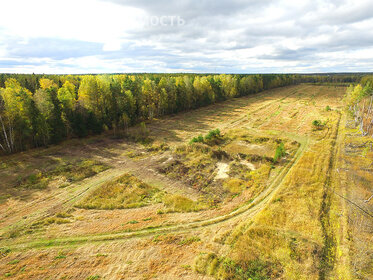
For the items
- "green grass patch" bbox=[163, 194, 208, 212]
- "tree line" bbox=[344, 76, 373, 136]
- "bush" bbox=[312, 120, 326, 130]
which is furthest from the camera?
"bush" bbox=[312, 120, 326, 130]

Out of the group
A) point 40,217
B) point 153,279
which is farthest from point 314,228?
point 40,217

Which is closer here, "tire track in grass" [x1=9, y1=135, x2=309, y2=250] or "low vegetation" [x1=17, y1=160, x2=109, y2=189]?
"tire track in grass" [x1=9, y1=135, x2=309, y2=250]

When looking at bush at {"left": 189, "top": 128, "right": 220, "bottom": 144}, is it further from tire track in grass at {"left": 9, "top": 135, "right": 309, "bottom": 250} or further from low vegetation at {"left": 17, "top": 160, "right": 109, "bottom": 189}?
tire track in grass at {"left": 9, "top": 135, "right": 309, "bottom": 250}

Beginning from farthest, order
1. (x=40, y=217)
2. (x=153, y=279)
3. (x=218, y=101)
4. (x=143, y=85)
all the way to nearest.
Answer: (x=218, y=101)
(x=143, y=85)
(x=40, y=217)
(x=153, y=279)

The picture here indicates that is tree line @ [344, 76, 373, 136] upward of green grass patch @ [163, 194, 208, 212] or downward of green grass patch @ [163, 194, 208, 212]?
upward

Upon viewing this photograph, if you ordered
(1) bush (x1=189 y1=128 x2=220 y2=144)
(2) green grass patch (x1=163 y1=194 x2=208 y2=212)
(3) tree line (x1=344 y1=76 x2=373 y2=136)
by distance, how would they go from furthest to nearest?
(3) tree line (x1=344 y1=76 x2=373 y2=136) < (1) bush (x1=189 y1=128 x2=220 y2=144) < (2) green grass patch (x1=163 y1=194 x2=208 y2=212)

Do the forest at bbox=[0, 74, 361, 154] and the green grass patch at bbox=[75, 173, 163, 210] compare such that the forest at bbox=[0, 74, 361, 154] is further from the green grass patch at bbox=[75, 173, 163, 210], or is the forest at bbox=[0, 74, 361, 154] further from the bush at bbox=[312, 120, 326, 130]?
the bush at bbox=[312, 120, 326, 130]

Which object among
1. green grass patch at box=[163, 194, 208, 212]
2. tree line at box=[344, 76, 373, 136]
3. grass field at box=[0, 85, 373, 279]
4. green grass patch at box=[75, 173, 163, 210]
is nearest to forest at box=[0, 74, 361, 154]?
grass field at box=[0, 85, 373, 279]

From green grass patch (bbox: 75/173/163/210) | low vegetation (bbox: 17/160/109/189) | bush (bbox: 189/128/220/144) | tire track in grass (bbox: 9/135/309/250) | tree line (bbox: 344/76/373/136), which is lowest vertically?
tire track in grass (bbox: 9/135/309/250)

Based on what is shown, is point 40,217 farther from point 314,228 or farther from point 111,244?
point 314,228
